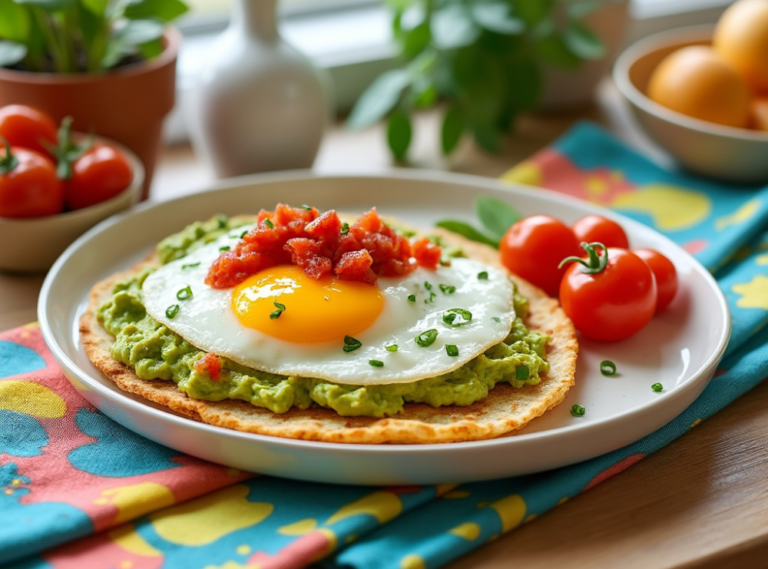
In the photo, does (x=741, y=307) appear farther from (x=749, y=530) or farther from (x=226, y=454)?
(x=226, y=454)

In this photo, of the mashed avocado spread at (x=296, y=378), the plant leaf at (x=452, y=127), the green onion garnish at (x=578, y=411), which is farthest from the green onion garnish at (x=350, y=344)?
the plant leaf at (x=452, y=127)

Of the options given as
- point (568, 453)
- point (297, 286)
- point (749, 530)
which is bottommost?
point (749, 530)

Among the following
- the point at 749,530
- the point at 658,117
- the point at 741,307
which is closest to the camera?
the point at 749,530

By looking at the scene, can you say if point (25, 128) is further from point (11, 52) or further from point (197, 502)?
point (197, 502)

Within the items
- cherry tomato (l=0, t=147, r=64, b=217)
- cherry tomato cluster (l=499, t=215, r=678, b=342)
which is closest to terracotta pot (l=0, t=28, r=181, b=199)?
cherry tomato (l=0, t=147, r=64, b=217)

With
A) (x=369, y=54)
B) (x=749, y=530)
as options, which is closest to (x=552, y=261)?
(x=749, y=530)

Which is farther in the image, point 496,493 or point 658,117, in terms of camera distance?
point 658,117

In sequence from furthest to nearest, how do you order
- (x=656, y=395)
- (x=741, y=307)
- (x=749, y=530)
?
(x=741, y=307), (x=656, y=395), (x=749, y=530)
